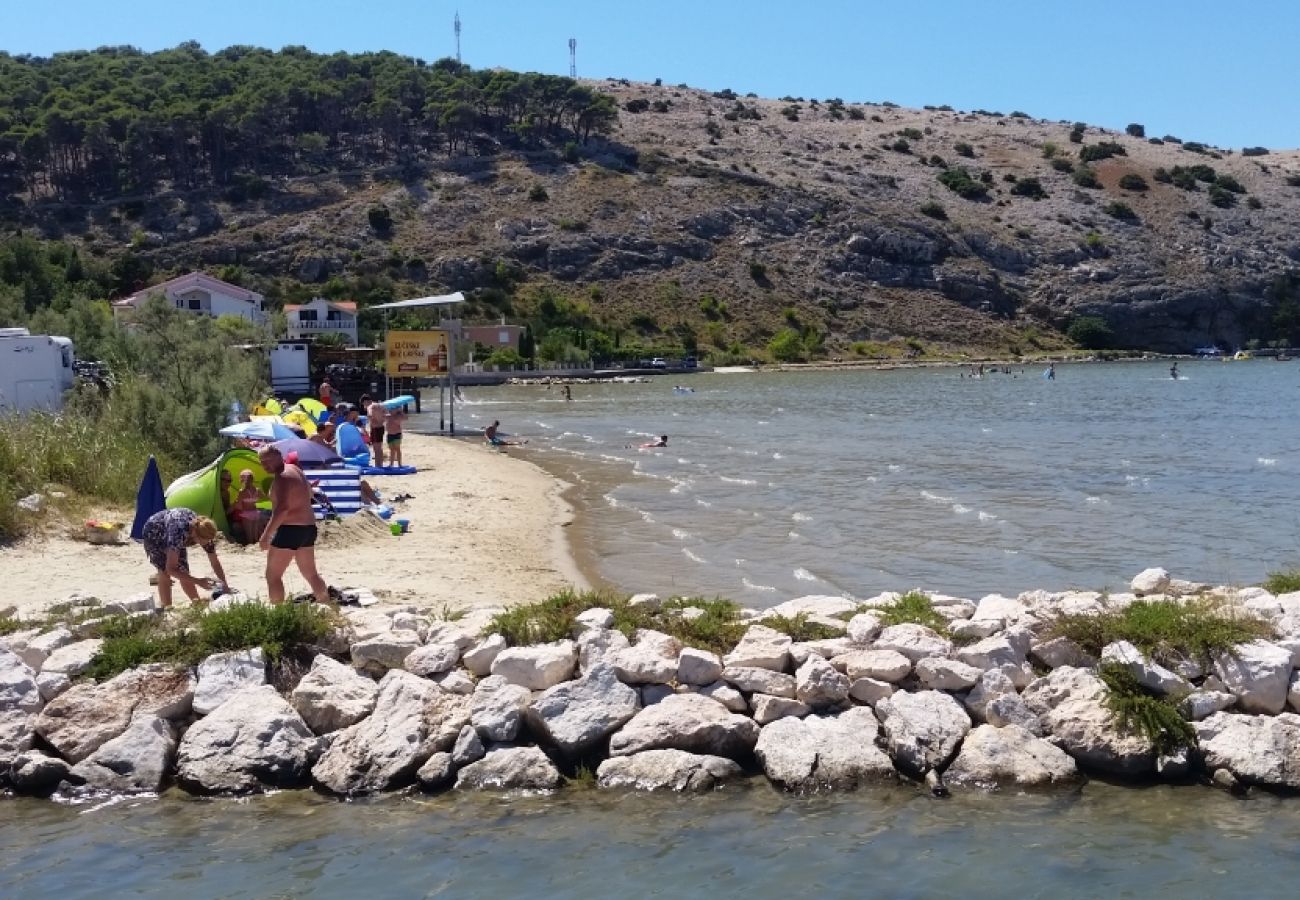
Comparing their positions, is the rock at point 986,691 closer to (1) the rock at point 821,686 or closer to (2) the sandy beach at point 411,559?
(1) the rock at point 821,686

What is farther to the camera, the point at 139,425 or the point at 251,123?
the point at 251,123

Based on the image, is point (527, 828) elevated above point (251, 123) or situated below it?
below

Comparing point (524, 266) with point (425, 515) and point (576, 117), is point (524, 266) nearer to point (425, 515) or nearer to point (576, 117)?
point (576, 117)

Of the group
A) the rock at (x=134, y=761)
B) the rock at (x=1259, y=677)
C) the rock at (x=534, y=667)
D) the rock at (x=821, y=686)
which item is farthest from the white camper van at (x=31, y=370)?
the rock at (x=1259, y=677)

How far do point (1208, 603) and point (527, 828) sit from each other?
17.6ft

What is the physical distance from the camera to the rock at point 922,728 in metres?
7.89

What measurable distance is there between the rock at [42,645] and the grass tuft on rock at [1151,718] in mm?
7258

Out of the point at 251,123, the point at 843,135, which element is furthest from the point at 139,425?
the point at 843,135

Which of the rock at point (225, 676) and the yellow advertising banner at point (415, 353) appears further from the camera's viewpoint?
the yellow advertising banner at point (415, 353)

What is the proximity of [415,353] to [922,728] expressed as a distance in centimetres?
2993

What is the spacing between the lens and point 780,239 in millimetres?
105688

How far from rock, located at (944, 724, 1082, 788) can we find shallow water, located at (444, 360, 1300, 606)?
19.7 ft

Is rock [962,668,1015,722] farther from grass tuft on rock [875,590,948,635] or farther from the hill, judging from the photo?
the hill

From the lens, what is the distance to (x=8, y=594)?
11438 mm
